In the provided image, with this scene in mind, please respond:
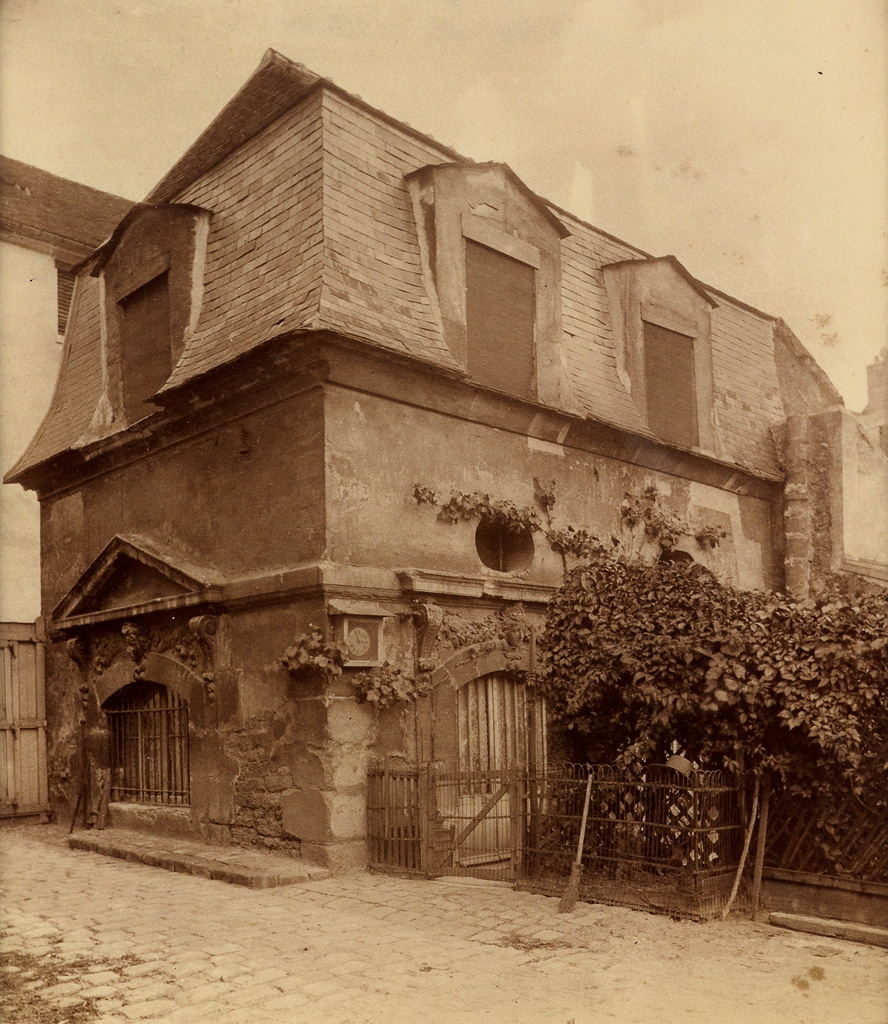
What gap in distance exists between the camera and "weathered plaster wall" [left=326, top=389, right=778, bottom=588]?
966cm

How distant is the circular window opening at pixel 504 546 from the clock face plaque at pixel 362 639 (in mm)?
2120

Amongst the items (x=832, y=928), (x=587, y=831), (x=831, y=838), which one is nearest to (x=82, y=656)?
(x=587, y=831)

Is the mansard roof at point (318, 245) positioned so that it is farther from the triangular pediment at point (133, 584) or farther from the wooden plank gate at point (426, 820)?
the wooden plank gate at point (426, 820)

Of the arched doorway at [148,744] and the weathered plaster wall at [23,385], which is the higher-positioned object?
the weathered plaster wall at [23,385]

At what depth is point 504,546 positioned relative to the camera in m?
11.5

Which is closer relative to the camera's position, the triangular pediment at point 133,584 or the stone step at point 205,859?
the stone step at point 205,859

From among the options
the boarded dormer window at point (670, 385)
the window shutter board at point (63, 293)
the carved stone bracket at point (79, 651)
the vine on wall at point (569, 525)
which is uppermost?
the window shutter board at point (63, 293)

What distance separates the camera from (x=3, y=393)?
568 inches

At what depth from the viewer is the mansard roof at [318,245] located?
997 cm

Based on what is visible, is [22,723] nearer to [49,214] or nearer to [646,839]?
[49,214]

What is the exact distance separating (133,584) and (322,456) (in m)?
3.39

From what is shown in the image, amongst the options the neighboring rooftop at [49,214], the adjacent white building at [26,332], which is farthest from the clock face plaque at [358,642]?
the neighboring rooftop at [49,214]

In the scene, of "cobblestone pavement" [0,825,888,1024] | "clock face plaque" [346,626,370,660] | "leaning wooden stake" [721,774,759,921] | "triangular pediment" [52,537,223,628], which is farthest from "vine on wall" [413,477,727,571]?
"leaning wooden stake" [721,774,759,921]

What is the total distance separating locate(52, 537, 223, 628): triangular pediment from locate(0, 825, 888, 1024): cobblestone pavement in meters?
3.06
